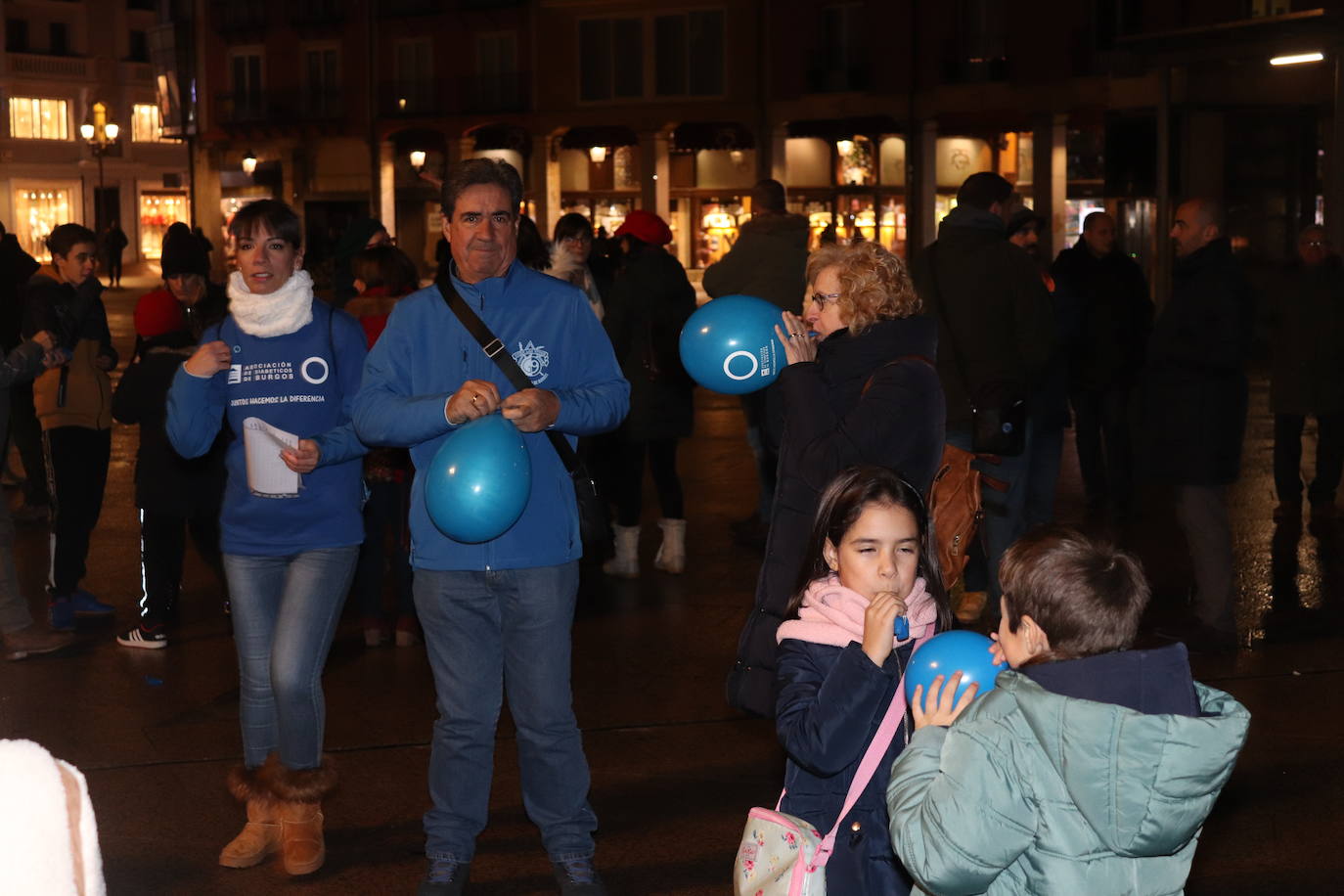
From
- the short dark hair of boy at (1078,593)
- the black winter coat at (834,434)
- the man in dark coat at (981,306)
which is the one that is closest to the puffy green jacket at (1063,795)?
the short dark hair of boy at (1078,593)

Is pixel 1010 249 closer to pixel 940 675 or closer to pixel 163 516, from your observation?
pixel 163 516

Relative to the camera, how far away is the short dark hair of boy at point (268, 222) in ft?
15.8

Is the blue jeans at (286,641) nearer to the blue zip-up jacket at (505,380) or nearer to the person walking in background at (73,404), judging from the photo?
the blue zip-up jacket at (505,380)

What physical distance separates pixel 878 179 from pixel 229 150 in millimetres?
23150

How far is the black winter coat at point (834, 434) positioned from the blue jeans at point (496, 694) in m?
0.60

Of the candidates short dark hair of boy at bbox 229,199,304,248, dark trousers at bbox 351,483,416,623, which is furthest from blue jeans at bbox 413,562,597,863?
dark trousers at bbox 351,483,416,623

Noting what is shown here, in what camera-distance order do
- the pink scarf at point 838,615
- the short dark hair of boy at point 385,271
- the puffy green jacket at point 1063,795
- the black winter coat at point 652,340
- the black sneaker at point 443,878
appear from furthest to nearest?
the black winter coat at point 652,340, the short dark hair of boy at point 385,271, the black sneaker at point 443,878, the pink scarf at point 838,615, the puffy green jacket at point 1063,795

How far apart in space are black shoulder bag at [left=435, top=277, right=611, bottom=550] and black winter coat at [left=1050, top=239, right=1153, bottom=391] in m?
6.78

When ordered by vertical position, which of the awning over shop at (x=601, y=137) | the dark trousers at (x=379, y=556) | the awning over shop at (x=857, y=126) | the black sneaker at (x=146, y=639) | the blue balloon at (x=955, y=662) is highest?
the awning over shop at (x=601, y=137)

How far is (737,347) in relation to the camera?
4906mm

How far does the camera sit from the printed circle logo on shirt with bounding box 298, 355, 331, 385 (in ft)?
15.8

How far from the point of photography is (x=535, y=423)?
4227mm

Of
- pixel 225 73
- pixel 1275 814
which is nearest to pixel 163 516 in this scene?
pixel 1275 814

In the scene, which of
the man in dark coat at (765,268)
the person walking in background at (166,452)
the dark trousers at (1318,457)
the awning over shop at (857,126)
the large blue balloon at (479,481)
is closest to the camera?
the large blue balloon at (479,481)
